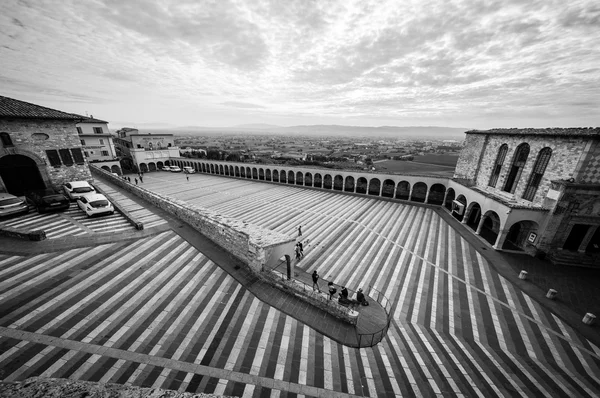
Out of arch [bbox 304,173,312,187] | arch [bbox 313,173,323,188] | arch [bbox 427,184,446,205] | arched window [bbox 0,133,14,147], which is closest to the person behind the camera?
arched window [bbox 0,133,14,147]

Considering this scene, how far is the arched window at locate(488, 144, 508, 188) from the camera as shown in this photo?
17934 mm

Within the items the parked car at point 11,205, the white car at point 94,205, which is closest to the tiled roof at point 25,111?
the parked car at point 11,205

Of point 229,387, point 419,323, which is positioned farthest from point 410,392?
point 229,387

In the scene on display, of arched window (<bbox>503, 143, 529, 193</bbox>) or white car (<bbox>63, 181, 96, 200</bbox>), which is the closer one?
white car (<bbox>63, 181, 96, 200</bbox>)

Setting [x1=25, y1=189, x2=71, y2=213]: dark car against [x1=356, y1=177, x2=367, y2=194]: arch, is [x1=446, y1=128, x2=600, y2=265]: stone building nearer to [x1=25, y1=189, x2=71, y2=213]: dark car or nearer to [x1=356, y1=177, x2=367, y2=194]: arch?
[x1=356, y1=177, x2=367, y2=194]: arch

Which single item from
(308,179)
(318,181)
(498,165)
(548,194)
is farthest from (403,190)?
(548,194)

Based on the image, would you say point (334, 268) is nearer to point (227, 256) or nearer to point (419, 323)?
point (419, 323)

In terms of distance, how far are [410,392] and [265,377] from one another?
3.99m

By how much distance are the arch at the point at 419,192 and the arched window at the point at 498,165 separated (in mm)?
6970

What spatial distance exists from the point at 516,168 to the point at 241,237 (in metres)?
21.5

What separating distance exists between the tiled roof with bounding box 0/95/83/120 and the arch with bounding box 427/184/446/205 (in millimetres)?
32947

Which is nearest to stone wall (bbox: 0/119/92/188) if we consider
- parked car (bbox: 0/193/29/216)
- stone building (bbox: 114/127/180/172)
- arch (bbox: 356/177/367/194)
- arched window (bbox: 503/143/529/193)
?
parked car (bbox: 0/193/29/216)

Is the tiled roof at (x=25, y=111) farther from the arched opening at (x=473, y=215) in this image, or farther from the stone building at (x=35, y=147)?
the arched opening at (x=473, y=215)

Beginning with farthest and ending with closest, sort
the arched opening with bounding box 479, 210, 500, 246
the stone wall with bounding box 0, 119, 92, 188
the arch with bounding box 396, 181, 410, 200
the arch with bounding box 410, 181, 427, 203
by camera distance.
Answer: the arch with bounding box 396, 181, 410, 200
the arch with bounding box 410, 181, 427, 203
the arched opening with bounding box 479, 210, 500, 246
the stone wall with bounding box 0, 119, 92, 188
